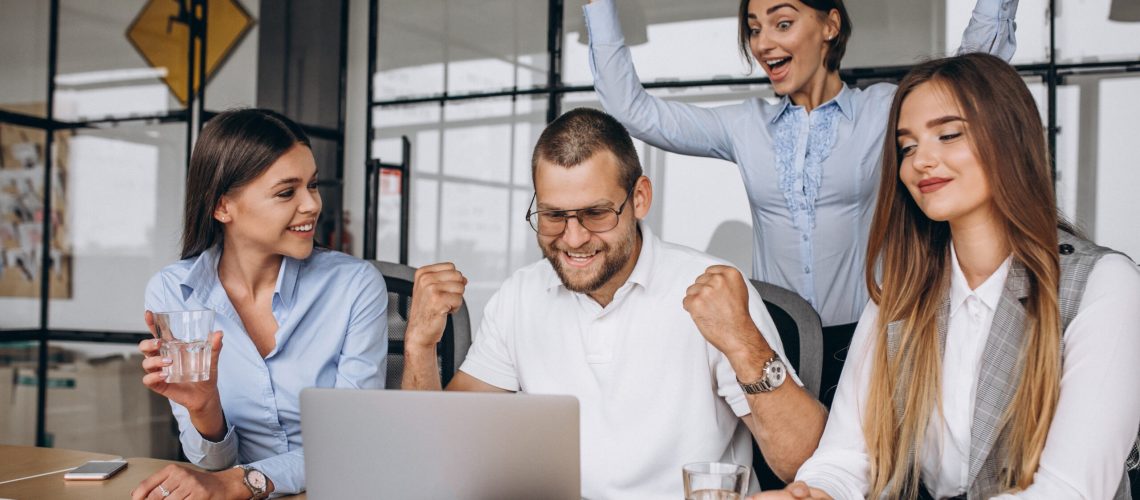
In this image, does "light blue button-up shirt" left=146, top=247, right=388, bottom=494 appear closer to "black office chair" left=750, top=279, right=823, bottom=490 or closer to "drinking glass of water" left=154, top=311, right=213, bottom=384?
"drinking glass of water" left=154, top=311, right=213, bottom=384

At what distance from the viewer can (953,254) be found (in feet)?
5.09

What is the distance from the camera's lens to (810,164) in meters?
2.31

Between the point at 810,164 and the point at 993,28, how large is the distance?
522mm

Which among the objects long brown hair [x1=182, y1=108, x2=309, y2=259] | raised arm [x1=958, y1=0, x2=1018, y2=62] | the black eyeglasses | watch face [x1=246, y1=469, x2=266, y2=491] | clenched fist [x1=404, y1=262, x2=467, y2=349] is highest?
raised arm [x1=958, y1=0, x2=1018, y2=62]

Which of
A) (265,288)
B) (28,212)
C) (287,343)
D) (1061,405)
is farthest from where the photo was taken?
(28,212)

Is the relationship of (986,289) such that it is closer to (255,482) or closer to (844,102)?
(844,102)

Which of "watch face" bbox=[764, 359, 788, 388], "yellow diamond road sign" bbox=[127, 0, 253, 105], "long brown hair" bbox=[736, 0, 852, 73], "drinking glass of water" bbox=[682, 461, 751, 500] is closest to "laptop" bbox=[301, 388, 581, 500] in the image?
"drinking glass of water" bbox=[682, 461, 751, 500]

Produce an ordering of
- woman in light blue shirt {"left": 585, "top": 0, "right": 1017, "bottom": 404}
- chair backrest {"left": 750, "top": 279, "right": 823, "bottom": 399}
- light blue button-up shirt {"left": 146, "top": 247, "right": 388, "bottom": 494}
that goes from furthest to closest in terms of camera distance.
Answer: woman in light blue shirt {"left": 585, "top": 0, "right": 1017, "bottom": 404}
light blue button-up shirt {"left": 146, "top": 247, "right": 388, "bottom": 494}
chair backrest {"left": 750, "top": 279, "right": 823, "bottom": 399}

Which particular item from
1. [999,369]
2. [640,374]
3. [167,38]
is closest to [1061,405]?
[999,369]

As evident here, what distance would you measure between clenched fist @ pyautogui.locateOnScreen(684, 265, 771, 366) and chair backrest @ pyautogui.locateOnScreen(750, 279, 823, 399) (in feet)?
0.62

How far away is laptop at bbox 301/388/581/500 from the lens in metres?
1.08

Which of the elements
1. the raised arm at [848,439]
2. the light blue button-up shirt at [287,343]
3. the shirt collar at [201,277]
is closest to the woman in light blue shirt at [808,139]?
the raised arm at [848,439]

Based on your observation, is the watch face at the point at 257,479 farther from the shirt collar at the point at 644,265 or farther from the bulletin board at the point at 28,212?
the bulletin board at the point at 28,212

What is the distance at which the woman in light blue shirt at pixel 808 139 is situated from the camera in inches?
89.6
